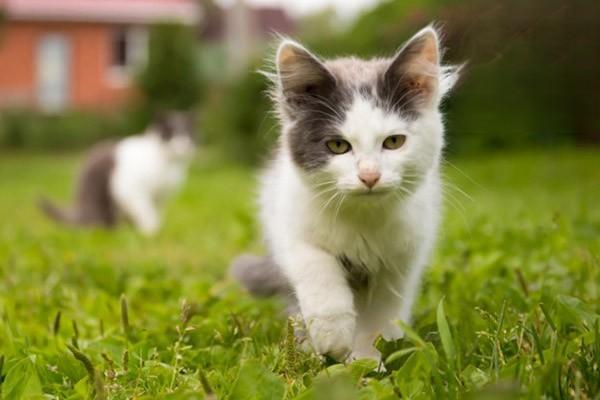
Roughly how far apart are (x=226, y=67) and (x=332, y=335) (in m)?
27.5

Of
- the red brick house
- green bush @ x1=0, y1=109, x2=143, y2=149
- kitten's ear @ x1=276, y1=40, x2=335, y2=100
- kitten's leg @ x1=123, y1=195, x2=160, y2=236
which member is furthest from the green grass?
the red brick house

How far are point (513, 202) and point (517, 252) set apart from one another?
157 inches

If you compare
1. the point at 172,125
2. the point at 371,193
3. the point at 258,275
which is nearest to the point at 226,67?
the point at 172,125

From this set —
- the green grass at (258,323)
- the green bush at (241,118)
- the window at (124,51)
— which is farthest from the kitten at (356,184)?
the window at (124,51)

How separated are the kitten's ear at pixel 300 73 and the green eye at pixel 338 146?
204mm

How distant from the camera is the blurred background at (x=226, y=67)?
120 inches

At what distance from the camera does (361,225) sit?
2.68 m

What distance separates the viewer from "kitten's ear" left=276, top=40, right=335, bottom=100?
2641 millimetres

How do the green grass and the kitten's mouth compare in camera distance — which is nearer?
the green grass

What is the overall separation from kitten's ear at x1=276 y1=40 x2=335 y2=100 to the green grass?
0.79 meters

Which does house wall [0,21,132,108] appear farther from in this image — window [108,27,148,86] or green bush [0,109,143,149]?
green bush [0,109,143,149]

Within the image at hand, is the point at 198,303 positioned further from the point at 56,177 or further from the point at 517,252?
the point at 56,177

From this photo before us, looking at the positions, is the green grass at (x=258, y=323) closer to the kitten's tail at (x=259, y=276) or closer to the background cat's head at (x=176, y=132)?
the kitten's tail at (x=259, y=276)

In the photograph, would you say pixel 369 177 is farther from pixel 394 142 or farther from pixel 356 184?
pixel 394 142
